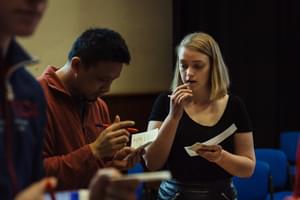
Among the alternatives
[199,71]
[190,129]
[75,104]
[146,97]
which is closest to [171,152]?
[190,129]

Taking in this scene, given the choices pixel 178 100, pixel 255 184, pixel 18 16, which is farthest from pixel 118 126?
pixel 255 184

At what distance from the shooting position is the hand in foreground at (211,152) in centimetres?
251

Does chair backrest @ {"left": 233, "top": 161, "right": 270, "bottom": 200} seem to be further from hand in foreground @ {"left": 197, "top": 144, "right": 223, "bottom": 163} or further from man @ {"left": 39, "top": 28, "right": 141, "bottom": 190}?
man @ {"left": 39, "top": 28, "right": 141, "bottom": 190}

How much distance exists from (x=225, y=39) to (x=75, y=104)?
317cm

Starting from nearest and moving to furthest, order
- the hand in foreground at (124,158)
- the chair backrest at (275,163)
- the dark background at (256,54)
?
1. the hand in foreground at (124,158)
2. the chair backrest at (275,163)
3. the dark background at (256,54)

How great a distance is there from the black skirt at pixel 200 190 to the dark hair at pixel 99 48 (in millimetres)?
716

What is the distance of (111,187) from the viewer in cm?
134

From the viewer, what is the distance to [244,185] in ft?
12.8

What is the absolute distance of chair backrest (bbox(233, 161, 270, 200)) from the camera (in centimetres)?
387

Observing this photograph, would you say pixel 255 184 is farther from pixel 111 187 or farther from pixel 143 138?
pixel 111 187

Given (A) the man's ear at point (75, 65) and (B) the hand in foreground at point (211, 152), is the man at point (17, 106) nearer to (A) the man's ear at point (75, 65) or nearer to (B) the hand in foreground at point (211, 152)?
(A) the man's ear at point (75, 65)

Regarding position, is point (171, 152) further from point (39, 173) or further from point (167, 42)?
point (167, 42)

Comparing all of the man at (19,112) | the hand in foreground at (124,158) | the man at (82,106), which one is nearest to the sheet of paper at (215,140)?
the hand in foreground at (124,158)

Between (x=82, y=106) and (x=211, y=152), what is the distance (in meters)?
0.65
